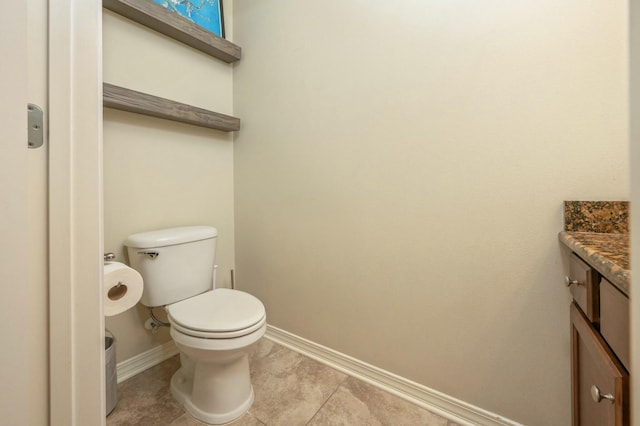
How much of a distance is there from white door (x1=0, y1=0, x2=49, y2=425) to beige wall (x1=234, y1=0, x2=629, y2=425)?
Answer: 1086mm

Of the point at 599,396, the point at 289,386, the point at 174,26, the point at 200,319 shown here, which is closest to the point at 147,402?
the point at 200,319

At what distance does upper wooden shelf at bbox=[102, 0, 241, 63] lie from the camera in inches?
48.3

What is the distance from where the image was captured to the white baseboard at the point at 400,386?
1.04 meters

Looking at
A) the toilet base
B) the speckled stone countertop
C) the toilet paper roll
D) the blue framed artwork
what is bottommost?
the toilet base

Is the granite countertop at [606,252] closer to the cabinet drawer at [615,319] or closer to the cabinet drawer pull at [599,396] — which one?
the cabinet drawer at [615,319]

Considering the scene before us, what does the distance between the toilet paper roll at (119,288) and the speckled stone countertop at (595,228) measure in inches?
56.1

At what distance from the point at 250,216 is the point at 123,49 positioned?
110 cm

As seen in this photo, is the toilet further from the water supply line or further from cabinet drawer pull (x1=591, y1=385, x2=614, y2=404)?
cabinet drawer pull (x1=591, y1=385, x2=614, y2=404)

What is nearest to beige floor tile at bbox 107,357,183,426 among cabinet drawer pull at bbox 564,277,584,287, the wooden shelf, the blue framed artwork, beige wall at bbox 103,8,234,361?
beige wall at bbox 103,8,234,361

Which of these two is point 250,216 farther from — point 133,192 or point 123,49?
point 123,49

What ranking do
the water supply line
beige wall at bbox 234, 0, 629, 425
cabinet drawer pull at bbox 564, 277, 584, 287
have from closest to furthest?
1. cabinet drawer pull at bbox 564, 277, 584, 287
2. beige wall at bbox 234, 0, 629, 425
3. the water supply line

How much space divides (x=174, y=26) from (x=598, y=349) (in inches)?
82.7

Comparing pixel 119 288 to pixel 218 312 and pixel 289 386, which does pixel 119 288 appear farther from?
pixel 289 386

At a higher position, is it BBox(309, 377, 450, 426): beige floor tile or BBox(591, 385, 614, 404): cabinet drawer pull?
BBox(591, 385, 614, 404): cabinet drawer pull
